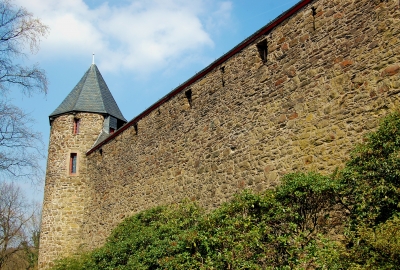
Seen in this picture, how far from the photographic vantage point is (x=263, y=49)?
34.9 feet

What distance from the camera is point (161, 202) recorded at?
13508mm

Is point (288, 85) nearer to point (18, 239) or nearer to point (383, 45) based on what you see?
point (383, 45)

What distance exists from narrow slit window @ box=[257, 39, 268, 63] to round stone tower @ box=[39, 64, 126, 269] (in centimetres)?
1052

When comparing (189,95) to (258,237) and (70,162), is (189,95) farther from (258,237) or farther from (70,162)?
(70,162)

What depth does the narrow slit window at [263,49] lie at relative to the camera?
34.3 ft

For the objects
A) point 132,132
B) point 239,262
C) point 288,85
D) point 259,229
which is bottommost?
point 239,262

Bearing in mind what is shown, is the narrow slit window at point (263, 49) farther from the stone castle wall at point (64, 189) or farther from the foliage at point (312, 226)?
the stone castle wall at point (64, 189)

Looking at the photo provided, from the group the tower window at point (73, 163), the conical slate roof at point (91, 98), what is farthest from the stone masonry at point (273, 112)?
the conical slate roof at point (91, 98)

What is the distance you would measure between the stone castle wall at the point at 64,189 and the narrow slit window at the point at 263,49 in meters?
10.8

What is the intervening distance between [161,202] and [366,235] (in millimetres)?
8040

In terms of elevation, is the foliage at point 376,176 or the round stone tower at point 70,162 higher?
the round stone tower at point 70,162

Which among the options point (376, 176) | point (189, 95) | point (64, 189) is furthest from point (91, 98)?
point (376, 176)

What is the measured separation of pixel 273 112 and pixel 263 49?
1714mm

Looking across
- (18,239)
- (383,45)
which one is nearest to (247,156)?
(383,45)
